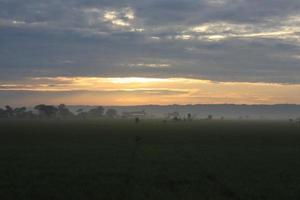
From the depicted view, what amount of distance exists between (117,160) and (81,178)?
7791mm

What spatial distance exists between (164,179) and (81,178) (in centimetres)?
356

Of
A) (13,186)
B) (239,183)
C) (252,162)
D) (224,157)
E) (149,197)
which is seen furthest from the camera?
(224,157)

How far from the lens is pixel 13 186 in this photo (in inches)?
757

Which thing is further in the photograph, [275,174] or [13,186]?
[275,174]

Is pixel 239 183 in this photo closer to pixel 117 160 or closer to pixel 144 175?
pixel 144 175

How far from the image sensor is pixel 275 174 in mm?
23656

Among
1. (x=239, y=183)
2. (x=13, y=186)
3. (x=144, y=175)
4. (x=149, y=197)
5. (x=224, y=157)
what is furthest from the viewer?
(x=224, y=157)

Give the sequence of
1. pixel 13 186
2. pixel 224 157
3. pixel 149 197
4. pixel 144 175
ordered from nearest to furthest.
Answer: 1. pixel 149 197
2. pixel 13 186
3. pixel 144 175
4. pixel 224 157

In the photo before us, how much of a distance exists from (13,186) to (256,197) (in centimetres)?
907

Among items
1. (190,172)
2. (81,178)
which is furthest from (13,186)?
(190,172)

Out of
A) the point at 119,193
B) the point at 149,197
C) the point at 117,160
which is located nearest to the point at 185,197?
the point at 149,197

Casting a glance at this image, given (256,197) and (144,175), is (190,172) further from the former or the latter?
(256,197)

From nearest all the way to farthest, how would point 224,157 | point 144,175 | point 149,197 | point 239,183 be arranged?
point 149,197 < point 239,183 < point 144,175 < point 224,157

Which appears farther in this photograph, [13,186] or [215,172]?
[215,172]
